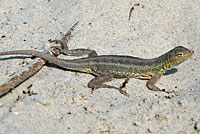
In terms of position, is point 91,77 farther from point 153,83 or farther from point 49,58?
point 153,83

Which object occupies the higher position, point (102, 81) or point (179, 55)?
point (179, 55)

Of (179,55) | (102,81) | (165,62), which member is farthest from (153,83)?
(102,81)

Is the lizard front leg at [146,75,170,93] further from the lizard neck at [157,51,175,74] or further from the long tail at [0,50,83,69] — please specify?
the long tail at [0,50,83,69]

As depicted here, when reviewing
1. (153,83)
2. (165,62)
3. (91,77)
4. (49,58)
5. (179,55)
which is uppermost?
(179,55)

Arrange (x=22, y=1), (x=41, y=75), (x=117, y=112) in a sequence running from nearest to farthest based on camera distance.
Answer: (x=117, y=112), (x=41, y=75), (x=22, y=1)

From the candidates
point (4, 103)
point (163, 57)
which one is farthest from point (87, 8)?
point (4, 103)

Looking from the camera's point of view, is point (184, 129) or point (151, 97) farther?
point (151, 97)

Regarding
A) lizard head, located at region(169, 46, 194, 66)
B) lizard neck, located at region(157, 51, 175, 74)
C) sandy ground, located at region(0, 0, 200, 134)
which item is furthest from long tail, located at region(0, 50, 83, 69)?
lizard head, located at region(169, 46, 194, 66)

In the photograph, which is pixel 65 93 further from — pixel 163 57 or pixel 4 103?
pixel 163 57

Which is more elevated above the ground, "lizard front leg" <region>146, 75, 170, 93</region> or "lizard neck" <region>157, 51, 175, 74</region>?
"lizard neck" <region>157, 51, 175, 74</region>
